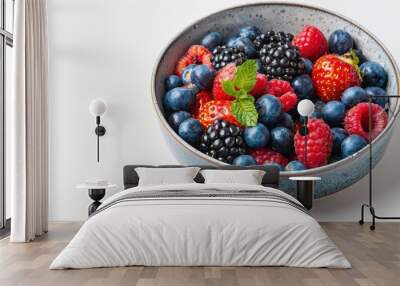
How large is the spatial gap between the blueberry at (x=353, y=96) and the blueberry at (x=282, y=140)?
2.10 feet

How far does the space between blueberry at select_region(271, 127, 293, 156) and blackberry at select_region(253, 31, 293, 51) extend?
886 millimetres

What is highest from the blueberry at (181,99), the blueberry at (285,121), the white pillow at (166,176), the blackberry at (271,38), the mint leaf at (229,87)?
the blackberry at (271,38)

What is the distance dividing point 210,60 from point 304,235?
2.79 metres

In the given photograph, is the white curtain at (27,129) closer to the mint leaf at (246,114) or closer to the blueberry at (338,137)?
the mint leaf at (246,114)

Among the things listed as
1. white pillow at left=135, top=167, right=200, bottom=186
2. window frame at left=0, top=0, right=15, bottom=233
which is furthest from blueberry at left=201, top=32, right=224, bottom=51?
window frame at left=0, top=0, right=15, bottom=233

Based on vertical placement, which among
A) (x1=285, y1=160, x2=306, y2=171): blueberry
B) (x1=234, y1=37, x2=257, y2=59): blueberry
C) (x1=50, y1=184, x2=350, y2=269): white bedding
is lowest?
(x1=50, y1=184, x2=350, y2=269): white bedding

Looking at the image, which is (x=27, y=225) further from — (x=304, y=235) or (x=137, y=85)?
(x=304, y=235)

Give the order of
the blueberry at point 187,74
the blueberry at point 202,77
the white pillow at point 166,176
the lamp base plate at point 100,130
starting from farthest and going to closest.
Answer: the lamp base plate at point 100,130, the blueberry at point 187,74, the blueberry at point 202,77, the white pillow at point 166,176

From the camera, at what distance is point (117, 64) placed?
6.41 m

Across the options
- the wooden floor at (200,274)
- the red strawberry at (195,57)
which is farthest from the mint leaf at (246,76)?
the wooden floor at (200,274)

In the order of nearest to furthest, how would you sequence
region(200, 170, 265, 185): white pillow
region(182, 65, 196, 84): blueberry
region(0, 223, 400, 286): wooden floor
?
region(0, 223, 400, 286): wooden floor, region(200, 170, 265, 185): white pillow, region(182, 65, 196, 84): blueberry

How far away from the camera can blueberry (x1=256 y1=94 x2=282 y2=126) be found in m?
6.02

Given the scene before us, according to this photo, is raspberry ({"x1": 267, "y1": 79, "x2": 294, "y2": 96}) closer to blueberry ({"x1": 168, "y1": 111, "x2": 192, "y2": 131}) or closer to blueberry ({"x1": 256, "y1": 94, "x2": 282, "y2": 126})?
blueberry ({"x1": 256, "y1": 94, "x2": 282, "y2": 126})

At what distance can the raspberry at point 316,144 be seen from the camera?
5988mm
